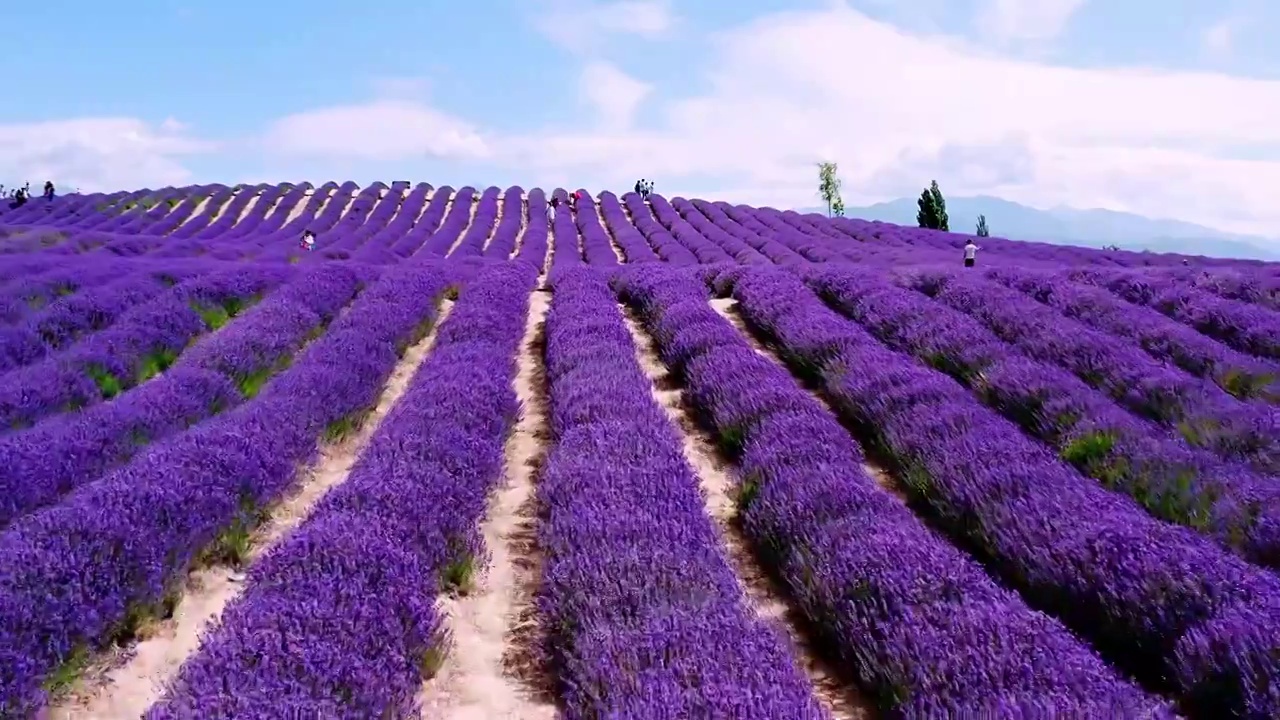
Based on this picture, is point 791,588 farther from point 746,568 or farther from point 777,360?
point 777,360

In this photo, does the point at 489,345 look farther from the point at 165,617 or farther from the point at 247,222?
the point at 247,222

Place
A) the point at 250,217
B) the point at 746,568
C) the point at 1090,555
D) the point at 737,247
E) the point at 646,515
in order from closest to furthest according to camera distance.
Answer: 1. the point at 1090,555
2. the point at 646,515
3. the point at 746,568
4. the point at 737,247
5. the point at 250,217

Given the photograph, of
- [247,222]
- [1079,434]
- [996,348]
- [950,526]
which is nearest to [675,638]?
[950,526]

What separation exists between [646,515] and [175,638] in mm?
2093

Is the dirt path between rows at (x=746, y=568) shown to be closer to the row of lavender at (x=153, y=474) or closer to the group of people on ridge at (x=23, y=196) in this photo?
the row of lavender at (x=153, y=474)

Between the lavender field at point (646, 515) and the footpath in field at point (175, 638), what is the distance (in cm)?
2

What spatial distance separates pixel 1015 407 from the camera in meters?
6.92

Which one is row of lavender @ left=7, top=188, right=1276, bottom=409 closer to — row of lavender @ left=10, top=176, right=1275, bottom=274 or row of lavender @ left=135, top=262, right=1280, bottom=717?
row of lavender @ left=10, top=176, right=1275, bottom=274

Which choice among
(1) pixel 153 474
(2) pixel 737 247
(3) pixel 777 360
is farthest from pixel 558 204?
(1) pixel 153 474

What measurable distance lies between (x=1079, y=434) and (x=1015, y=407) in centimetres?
100

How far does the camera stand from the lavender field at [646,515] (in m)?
3.16

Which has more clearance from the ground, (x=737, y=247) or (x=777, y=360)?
(x=737, y=247)

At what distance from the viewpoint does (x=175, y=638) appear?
13.5ft

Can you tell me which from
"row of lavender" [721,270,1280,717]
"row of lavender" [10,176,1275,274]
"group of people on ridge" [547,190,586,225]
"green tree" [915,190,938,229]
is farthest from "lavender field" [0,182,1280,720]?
"green tree" [915,190,938,229]
